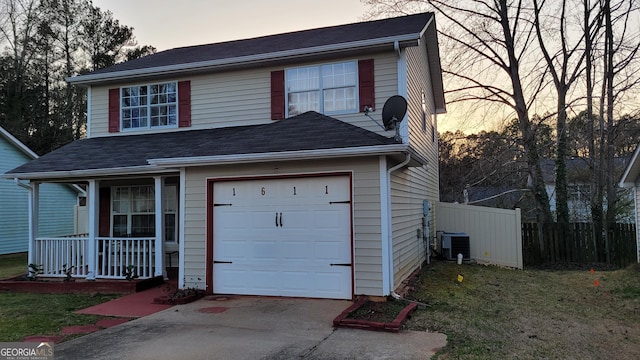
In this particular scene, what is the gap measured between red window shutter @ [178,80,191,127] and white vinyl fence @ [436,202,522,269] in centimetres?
836

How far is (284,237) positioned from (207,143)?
258cm

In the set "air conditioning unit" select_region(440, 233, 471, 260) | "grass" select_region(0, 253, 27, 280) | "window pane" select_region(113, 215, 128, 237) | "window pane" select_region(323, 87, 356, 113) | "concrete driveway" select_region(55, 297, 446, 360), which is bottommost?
"grass" select_region(0, 253, 27, 280)

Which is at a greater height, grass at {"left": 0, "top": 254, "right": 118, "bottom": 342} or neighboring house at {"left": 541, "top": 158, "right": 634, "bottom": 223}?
neighboring house at {"left": 541, "top": 158, "right": 634, "bottom": 223}

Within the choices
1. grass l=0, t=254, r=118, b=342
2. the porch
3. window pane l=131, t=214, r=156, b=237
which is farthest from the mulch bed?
window pane l=131, t=214, r=156, b=237

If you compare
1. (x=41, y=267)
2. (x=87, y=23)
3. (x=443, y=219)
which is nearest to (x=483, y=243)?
(x=443, y=219)

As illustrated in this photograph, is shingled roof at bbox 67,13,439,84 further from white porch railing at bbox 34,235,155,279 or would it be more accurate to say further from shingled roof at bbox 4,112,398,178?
white porch railing at bbox 34,235,155,279

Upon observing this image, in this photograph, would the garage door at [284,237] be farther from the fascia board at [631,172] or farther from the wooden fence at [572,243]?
the wooden fence at [572,243]

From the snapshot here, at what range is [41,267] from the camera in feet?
33.0

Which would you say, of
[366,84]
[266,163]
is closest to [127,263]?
[266,163]

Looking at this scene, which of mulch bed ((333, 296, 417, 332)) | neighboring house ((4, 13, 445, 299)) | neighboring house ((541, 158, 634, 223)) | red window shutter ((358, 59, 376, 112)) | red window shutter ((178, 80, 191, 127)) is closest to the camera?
mulch bed ((333, 296, 417, 332))

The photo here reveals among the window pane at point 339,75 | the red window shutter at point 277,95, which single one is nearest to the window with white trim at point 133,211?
the red window shutter at point 277,95

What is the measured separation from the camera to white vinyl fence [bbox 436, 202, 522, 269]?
492 inches

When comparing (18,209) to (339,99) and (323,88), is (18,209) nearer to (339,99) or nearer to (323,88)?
(323,88)

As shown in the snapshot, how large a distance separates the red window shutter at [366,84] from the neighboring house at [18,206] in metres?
13.1
